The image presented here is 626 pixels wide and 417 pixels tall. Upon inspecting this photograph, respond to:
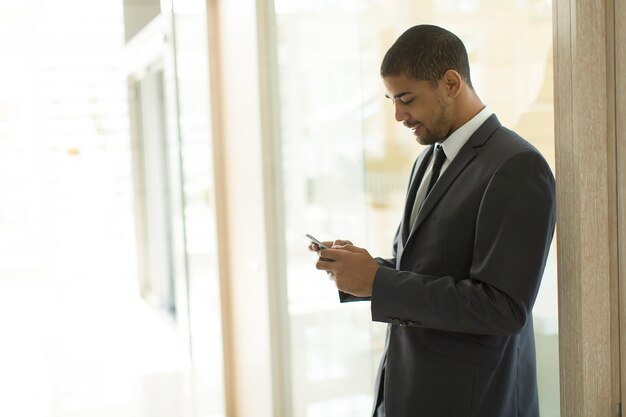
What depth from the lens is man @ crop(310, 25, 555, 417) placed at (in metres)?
1.36

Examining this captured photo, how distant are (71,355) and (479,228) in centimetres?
309

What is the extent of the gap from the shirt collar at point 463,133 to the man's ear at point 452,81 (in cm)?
7

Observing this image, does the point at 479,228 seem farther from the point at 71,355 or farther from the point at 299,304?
the point at 71,355

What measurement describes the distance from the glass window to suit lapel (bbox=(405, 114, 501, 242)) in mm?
265

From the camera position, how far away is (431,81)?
152 cm

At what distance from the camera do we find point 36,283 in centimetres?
377

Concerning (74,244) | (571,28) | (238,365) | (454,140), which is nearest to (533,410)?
(454,140)

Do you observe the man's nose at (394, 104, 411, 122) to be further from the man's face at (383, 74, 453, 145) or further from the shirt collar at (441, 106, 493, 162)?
the shirt collar at (441, 106, 493, 162)

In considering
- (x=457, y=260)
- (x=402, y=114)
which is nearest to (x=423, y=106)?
(x=402, y=114)

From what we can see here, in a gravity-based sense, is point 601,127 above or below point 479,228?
above

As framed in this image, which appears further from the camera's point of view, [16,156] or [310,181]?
[16,156]

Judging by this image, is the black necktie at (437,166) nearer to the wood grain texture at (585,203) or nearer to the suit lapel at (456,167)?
the suit lapel at (456,167)

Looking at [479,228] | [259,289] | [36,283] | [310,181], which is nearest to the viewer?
[479,228]

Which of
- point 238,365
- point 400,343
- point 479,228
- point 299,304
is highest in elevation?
point 479,228
